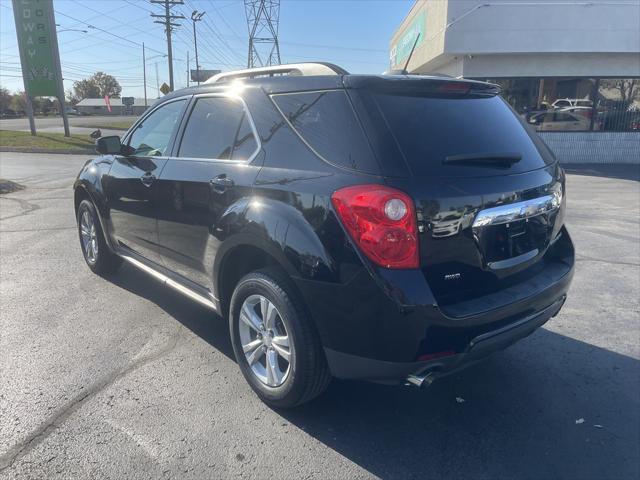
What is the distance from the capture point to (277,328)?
287 cm

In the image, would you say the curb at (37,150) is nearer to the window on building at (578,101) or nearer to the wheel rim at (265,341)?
the window on building at (578,101)

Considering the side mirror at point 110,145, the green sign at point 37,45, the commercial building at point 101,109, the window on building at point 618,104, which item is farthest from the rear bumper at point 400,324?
the commercial building at point 101,109

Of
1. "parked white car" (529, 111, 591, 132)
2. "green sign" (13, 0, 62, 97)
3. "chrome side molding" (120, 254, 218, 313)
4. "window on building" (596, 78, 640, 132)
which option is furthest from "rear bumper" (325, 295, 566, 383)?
"green sign" (13, 0, 62, 97)

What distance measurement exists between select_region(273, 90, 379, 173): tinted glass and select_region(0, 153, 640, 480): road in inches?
58.8

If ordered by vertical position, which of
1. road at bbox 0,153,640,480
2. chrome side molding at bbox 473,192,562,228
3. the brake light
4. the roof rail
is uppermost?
the roof rail

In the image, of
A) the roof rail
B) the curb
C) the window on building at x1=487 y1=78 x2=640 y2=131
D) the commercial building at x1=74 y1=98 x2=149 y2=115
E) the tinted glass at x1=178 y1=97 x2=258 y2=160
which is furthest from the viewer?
the commercial building at x1=74 y1=98 x2=149 y2=115

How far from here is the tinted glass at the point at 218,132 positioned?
3.11m

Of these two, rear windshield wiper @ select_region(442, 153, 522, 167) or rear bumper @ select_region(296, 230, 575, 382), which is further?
rear windshield wiper @ select_region(442, 153, 522, 167)

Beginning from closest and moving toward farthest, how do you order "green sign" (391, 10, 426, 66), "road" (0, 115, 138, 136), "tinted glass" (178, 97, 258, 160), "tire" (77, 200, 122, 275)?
1. "tinted glass" (178, 97, 258, 160)
2. "tire" (77, 200, 122, 275)
3. "green sign" (391, 10, 426, 66)
4. "road" (0, 115, 138, 136)

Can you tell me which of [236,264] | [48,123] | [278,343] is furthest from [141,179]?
[48,123]

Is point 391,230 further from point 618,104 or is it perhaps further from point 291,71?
point 618,104

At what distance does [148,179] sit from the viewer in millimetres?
3887

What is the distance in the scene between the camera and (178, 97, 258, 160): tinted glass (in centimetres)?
311

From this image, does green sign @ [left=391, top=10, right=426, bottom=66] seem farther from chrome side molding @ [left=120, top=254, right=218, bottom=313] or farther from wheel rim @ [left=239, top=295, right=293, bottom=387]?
wheel rim @ [left=239, top=295, right=293, bottom=387]
